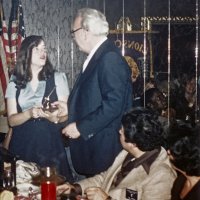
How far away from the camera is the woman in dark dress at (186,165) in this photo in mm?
1825

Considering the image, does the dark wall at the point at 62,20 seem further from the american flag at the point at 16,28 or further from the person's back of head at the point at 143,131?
the person's back of head at the point at 143,131

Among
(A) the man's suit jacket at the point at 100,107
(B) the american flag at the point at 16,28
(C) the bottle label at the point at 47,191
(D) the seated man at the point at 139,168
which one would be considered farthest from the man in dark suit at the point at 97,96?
(C) the bottle label at the point at 47,191

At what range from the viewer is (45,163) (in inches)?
91.0

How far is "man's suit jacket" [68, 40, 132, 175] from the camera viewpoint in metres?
2.11

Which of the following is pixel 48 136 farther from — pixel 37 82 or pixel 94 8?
pixel 94 8

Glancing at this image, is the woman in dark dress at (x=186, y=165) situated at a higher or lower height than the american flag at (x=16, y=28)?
lower

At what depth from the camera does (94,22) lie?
84.0 inches

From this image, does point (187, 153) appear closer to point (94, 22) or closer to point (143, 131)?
point (143, 131)

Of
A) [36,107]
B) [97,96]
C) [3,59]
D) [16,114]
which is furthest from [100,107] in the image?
[3,59]

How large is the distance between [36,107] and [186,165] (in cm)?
86

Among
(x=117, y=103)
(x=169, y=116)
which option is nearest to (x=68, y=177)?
(x=117, y=103)

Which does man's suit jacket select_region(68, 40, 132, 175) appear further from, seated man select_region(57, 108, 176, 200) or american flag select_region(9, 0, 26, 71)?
american flag select_region(9, 0, 26, 71)

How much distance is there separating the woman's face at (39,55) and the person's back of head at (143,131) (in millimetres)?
549

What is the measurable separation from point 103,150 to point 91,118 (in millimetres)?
185
